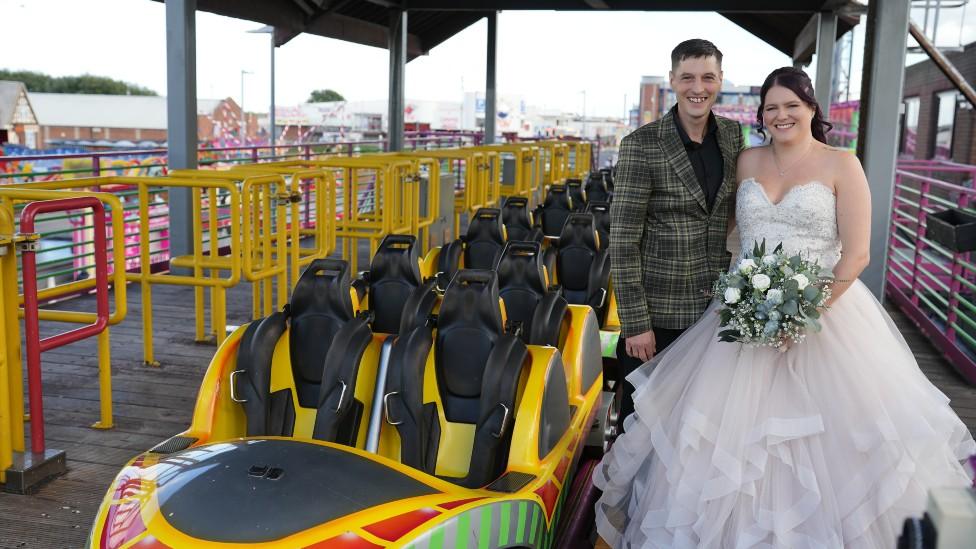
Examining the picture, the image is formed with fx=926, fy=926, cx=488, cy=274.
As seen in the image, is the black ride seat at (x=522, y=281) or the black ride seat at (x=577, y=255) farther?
the black ride seat at (x=577, y=255)

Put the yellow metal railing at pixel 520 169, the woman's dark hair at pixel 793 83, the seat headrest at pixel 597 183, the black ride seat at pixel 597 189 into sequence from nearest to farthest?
the woman's dark hair at pixel 793 83, the black ride seat at pixel 597 189, the seat headrest at pixel 597 183, the yellow metal railing at pixel 520 169

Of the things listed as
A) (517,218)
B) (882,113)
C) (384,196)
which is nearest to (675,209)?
(517,218)

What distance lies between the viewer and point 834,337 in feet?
8.39

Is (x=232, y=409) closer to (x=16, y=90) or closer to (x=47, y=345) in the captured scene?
(x=47, y=345)

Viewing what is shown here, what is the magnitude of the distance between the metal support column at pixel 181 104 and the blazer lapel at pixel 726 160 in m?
5.80

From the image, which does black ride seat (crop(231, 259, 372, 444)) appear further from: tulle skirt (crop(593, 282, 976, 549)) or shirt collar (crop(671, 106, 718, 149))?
shirt collar (crop(671, 106, 718, 149))

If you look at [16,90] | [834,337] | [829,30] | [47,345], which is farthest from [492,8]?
[834,337]

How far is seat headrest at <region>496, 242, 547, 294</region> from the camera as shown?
4148mm

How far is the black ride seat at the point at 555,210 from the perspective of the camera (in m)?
8.12

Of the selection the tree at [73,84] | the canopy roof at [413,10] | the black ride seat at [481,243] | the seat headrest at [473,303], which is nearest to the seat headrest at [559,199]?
the black ride seat at [481,243]

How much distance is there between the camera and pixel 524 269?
417 centimetres

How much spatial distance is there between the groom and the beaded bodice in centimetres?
10

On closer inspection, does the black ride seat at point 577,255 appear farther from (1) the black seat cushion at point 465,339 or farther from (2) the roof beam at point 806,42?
(2) the roof beam at point 806,42

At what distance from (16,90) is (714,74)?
419 centimetres
